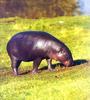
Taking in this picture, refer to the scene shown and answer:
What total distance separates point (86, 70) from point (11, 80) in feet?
5.67

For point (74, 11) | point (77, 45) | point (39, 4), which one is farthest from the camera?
point (39, 4)

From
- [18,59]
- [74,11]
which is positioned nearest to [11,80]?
[18,59]

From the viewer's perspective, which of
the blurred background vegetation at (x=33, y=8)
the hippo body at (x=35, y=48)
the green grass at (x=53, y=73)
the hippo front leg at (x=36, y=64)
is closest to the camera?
the green grass at (x=53, y=73)

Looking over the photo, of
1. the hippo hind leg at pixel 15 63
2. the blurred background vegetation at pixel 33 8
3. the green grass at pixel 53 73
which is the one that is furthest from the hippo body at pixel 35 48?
the blurred background vegetation at pixel 33 8

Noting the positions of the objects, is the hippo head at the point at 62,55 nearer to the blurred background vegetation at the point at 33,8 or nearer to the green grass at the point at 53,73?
the green grass at the point at 53,73

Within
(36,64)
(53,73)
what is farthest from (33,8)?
(53,73)

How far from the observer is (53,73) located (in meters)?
12.3

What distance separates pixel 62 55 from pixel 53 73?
2.25 feet

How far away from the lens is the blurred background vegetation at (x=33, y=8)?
17.3 metres

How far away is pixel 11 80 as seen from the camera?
39.3 feet

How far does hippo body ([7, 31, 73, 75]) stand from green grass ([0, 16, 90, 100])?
0.36 m

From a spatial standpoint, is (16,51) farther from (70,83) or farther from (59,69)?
(70,83)

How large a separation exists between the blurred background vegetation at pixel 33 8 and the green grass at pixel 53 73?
207mm

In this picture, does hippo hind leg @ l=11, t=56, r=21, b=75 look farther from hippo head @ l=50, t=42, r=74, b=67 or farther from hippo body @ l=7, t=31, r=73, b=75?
hippo head @ l=50, t=42, r=74, b=67
